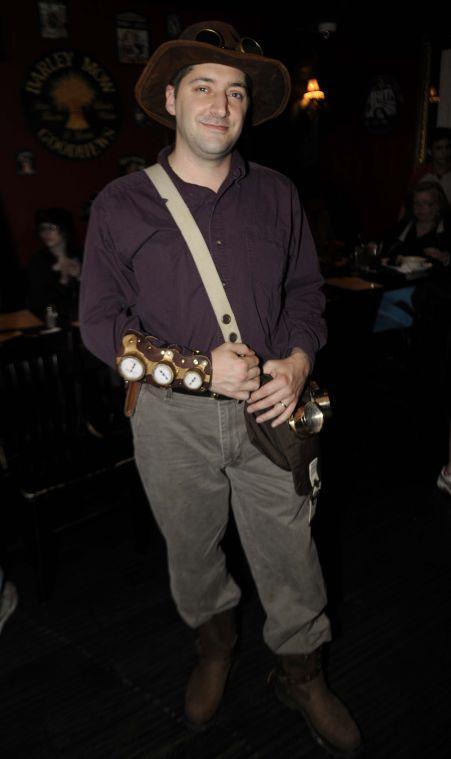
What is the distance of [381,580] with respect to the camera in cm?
230

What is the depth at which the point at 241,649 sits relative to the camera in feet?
6.59

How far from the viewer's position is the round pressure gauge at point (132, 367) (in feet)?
4.27

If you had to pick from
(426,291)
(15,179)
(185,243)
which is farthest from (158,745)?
(15,179)

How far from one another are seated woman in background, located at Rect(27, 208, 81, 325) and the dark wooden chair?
156 centimetres

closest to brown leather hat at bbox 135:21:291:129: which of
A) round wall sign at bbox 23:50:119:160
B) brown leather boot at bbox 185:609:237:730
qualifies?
brown leather boot at bbox 185:609:237:730

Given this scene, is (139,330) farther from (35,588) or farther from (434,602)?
(434,602)

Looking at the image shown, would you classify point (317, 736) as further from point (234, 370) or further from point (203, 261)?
point (203, 261)

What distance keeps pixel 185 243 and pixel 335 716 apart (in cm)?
147

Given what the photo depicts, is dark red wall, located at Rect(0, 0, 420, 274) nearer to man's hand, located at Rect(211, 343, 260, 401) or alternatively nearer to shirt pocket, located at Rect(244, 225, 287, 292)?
shirt pocket, located at Rect(244, 225, 287, 292)

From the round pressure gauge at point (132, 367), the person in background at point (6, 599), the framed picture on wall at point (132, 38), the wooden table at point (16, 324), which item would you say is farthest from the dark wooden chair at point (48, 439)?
the framed picture on wall at point (132, 38)

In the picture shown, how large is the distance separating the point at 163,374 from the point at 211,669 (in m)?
1.09

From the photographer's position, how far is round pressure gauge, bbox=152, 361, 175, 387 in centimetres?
130

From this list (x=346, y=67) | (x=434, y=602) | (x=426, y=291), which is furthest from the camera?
(x=346, y=67)

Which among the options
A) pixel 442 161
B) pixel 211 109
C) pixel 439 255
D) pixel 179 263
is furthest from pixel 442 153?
pixel 179 263
